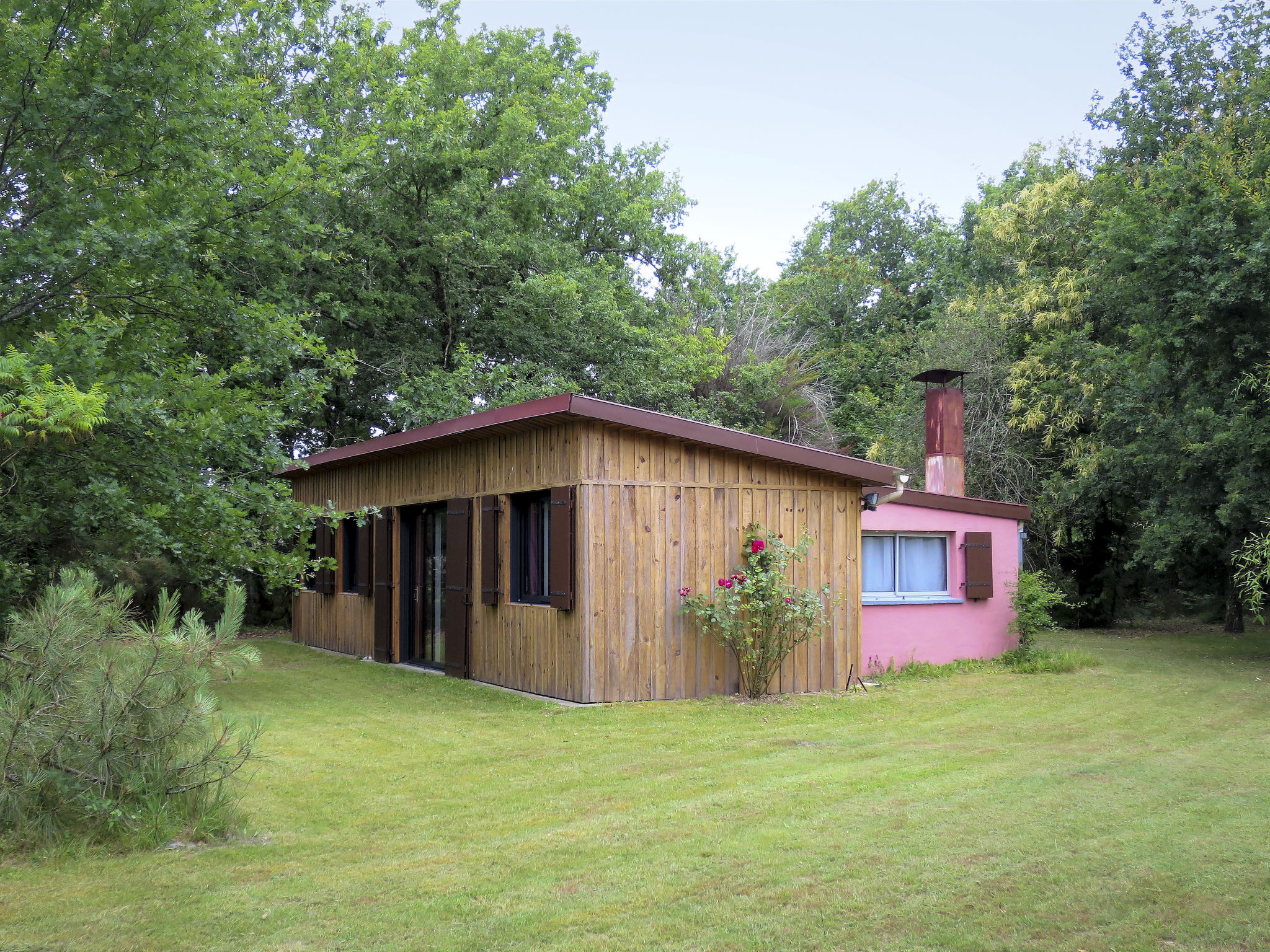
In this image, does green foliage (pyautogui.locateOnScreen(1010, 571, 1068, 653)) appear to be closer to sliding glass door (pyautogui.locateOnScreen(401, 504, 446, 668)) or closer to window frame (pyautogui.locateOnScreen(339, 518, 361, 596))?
sliding glass door (pyautogui.locateOnScreen(401, 504, 446, 668))

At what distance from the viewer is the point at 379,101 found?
18.2 metres

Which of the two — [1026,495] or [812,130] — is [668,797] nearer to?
[1026,495]

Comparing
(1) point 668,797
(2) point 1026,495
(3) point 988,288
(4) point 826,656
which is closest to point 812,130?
(3) point 988,288

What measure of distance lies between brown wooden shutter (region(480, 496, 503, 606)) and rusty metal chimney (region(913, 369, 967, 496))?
5.98 m

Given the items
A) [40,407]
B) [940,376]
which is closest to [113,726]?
[40,407]

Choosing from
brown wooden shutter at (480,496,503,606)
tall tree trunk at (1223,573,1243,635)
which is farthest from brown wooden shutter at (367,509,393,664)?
tall tree trunk at (1223,573,1243,635)

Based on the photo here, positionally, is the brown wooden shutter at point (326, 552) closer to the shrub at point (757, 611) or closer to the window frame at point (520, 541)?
the window frame at point (520, 541)

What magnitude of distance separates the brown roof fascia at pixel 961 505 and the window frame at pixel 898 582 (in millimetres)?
327

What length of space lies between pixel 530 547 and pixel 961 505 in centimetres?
534

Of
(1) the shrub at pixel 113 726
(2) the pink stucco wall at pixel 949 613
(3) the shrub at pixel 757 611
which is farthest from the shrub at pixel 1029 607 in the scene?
(1) the shrub at pixel 113 726

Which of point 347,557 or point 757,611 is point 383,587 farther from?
point 757,611

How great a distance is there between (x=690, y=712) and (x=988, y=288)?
15.3 m

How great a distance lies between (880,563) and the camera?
1194 centimetres

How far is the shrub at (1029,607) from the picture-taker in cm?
1258
